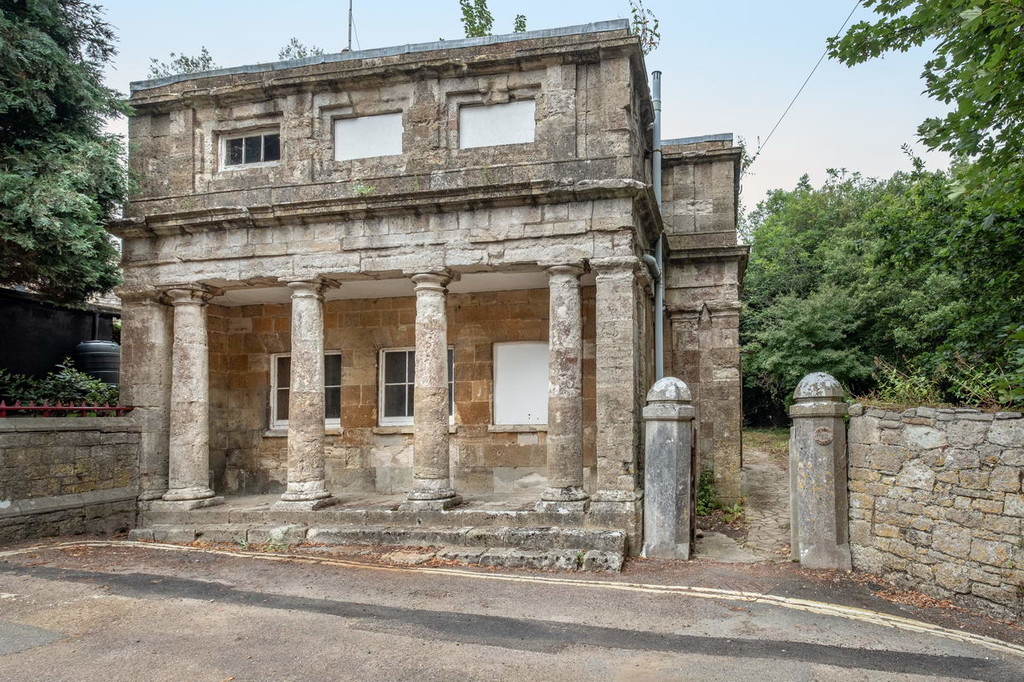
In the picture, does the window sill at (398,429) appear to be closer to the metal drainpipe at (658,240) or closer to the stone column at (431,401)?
the stone column at (431,401)

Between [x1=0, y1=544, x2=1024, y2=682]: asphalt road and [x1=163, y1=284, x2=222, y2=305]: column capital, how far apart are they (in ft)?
13.0

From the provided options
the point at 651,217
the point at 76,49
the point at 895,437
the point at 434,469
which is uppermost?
the point at 76,49

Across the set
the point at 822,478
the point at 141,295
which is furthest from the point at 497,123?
the point at 822,478

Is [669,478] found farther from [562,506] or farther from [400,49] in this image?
[400,49]

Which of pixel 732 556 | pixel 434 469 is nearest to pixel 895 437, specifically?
pixel 732 556

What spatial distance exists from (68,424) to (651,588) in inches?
328

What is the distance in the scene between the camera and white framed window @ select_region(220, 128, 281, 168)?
11.3 metres

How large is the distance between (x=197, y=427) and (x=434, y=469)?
3.82 meters

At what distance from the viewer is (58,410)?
34.4ft

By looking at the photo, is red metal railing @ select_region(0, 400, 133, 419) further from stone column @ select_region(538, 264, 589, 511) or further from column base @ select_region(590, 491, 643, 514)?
column base @ select_region(590, 491, 643, 514)

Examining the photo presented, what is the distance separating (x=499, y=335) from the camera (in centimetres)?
1238

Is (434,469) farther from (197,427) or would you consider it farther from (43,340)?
(43,340)

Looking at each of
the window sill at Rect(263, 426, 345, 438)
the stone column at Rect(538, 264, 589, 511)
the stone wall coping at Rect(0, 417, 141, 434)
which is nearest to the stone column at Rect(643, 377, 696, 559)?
the stone column at Rect(538, 264, 589, 511)

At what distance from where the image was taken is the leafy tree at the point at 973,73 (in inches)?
254
